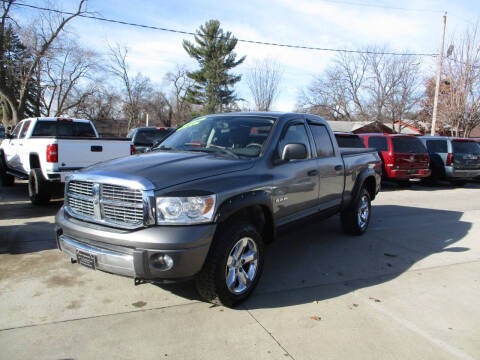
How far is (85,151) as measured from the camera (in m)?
7.06

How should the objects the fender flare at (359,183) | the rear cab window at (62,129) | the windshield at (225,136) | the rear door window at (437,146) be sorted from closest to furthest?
1. the windshield at (225,136)
2. the fender flare at (359,183)
3. the rear cab window at (62,129)
4. the rear door window at (437,146)

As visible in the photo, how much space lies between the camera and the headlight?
2.99 meters

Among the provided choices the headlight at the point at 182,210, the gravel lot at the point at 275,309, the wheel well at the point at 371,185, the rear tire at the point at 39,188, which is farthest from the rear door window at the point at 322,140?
the rear tire at the point at 39,188

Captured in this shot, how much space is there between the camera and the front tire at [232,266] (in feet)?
10.5

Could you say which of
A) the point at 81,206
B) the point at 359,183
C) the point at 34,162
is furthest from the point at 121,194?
the point at 34,162

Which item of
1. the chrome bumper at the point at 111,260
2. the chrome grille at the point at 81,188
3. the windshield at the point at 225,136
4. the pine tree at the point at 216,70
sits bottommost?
the chrome bumper at the point at 111,260

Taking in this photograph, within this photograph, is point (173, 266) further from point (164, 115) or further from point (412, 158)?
point (164, 115)

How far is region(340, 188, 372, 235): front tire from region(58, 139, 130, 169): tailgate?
180 inches

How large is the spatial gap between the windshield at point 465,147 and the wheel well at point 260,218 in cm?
1193

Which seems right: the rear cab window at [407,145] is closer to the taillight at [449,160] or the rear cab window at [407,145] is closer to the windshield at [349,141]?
the windshield at [349,141]

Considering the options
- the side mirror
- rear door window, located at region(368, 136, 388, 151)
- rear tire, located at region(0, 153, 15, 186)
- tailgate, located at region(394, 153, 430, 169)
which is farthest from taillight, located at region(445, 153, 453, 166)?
rear tire, located at region(0, 153, 15, 186)

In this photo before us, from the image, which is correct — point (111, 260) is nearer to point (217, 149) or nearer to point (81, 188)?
point (81, 188)

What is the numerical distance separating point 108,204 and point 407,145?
11232mm

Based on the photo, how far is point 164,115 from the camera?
60.7m
